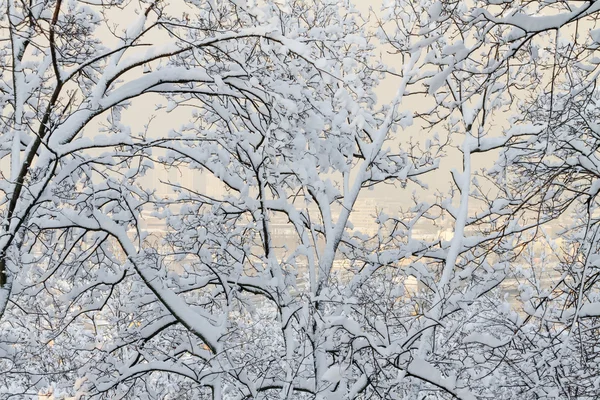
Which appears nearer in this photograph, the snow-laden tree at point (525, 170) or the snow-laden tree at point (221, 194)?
the snow-laden tree at point (525, 170)

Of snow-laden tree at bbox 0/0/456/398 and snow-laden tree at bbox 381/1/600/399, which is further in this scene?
snow-laden tree at bbox 0/0/456/398

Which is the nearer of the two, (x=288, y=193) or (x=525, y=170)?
(x=525, y=170)

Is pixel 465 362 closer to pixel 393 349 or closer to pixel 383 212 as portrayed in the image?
pixel 393 349

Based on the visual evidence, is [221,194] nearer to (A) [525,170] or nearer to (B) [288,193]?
(B) [288,193]

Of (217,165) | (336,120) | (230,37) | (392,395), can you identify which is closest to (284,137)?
(336,120)

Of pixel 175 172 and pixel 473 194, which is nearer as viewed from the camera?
pixel 175 172

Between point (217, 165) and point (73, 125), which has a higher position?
point (217, 165)

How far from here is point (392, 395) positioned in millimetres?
5746

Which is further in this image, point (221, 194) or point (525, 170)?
point (221, 194)

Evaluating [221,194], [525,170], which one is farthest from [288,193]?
[525,170]

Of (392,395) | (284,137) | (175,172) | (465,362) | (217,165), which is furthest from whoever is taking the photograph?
(175,172)

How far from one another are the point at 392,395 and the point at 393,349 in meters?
0.70

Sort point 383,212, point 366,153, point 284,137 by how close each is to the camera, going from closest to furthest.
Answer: point 284,137 < point 366,153 < point 383,212

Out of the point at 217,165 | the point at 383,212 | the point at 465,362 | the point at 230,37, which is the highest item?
the point at 383,212
